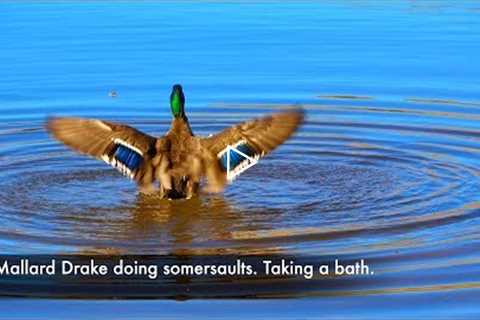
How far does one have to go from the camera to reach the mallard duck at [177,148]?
10.7 m

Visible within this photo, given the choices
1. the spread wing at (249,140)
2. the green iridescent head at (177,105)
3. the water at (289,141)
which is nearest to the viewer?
the water at (289,141)

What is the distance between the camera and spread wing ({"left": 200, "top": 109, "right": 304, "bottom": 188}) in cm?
1062

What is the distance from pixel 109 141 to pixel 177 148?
53 centimetres

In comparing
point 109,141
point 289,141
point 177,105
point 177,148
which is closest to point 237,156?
point 177,148

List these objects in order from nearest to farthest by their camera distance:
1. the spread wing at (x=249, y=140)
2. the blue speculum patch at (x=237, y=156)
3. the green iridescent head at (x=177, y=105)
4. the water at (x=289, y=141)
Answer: the water at (x=289, y=141) < the spread wing at (x=249, y=140) < the blue speculum patch at (x=237, y=156) < the green iridescent head at (x=177, y=105)

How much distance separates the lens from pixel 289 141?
12.8m

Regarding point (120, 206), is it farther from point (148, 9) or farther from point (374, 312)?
point (148, 9)

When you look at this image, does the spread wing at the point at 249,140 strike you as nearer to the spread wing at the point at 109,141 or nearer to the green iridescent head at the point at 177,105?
the green iridescent head at the point at 177,105

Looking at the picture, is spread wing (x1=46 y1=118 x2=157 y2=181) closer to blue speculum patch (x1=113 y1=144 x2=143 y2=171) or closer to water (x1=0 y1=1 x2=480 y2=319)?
blue speculum patch (x1=113 y1=144 x2=143 y2=171)

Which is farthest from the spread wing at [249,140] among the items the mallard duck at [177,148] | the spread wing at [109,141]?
the spread wing at [109,141]

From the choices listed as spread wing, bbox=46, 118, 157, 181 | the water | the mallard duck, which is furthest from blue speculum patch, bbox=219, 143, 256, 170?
spread wing, bbox=46, 118, 157, 181

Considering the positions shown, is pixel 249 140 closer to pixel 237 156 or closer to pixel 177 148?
pixel 237 156

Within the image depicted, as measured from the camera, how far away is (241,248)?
9.59 m

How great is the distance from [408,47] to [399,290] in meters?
8.87
